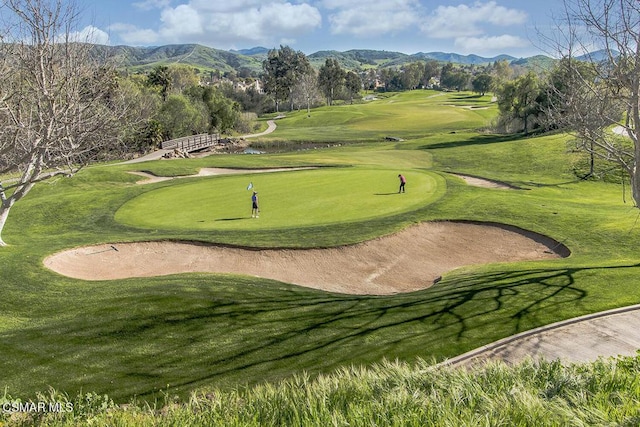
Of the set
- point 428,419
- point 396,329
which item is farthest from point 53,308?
point 428,419

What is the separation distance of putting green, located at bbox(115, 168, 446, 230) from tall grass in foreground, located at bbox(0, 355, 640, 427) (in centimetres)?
1544

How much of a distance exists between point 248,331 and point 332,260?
800 centimetres

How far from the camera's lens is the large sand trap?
18.0 metres

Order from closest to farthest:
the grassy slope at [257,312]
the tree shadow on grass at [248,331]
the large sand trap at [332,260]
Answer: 1. the tree shadow on grass at [248,331]
2. the grassy slope at [257,312]
3. the large sand trap at [332,260]

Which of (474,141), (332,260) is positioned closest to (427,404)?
(332,260)

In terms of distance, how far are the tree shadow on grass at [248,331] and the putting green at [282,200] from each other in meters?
8.63

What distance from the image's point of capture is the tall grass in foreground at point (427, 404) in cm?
568

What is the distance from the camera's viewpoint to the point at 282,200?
27672mm

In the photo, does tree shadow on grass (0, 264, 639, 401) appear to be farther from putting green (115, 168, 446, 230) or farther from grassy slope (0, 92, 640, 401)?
putting green (115, 168, 446, 230)

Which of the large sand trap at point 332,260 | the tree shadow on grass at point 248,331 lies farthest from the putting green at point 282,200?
the tree shadow on grass at point 248,331

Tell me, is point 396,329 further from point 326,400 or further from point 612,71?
point 612,71

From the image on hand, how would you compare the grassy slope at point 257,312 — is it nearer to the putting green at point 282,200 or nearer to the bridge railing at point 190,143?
the putting green at point 282,200

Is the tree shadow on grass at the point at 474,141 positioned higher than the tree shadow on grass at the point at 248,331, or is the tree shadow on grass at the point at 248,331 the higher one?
the tree shadow on grass at the point at 474,141

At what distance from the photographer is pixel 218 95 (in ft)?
308
